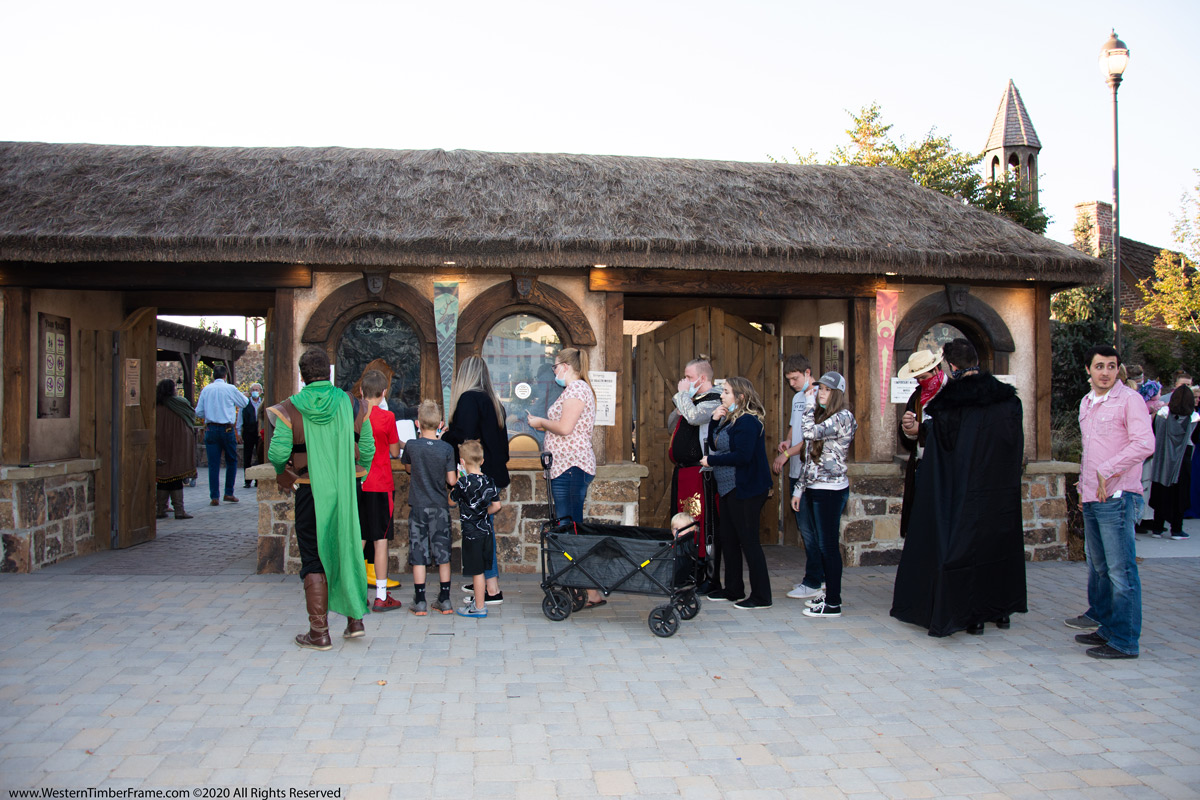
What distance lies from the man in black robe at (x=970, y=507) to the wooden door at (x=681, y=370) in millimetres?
3197

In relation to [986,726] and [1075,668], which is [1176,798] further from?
[1075,668]

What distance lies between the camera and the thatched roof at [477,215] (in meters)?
6.65

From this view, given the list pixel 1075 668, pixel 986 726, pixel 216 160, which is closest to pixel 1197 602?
pixel 1075 668

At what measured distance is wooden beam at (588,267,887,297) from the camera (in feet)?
24.1

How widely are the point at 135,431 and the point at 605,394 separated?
16.3 ft

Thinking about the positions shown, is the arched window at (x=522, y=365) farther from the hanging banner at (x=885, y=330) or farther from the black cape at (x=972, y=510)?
the black cape at (x=972, y=510)

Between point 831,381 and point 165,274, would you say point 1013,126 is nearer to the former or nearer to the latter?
point 831,381

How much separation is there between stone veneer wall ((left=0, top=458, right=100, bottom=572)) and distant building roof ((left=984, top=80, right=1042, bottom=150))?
32233mm

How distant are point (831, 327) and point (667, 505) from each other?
2.42 metres

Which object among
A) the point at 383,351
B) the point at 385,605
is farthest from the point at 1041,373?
the point at 385,605

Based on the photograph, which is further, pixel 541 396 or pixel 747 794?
pixel 541 396

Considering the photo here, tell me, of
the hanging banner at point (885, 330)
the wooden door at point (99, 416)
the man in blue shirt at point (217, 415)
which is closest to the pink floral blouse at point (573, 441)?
the hanging banner at point (885, 330)

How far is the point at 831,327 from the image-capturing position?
8.30m

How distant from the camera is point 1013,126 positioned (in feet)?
103
